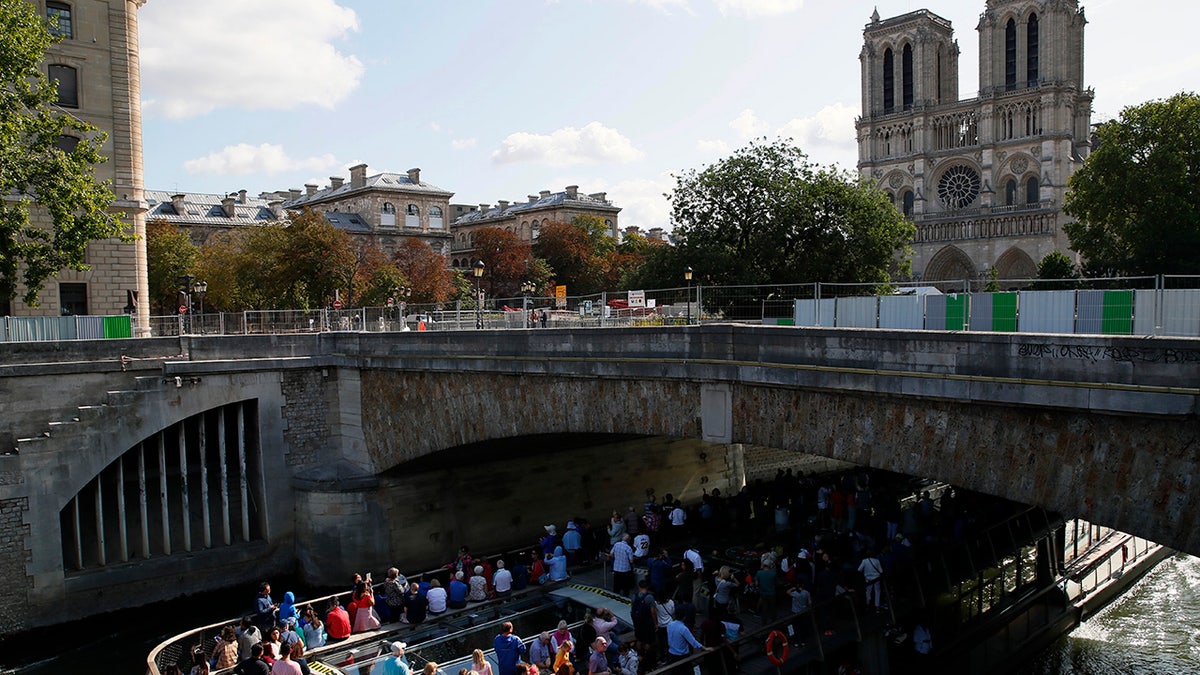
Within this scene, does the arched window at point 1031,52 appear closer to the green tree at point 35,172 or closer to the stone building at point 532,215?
the stone building at point 532,215

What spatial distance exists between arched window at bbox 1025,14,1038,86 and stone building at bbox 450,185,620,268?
146ft

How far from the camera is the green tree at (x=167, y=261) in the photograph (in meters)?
60.2

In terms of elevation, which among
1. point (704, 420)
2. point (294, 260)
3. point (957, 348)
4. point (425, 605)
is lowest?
point (425, 605)

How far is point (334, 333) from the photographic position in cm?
2717

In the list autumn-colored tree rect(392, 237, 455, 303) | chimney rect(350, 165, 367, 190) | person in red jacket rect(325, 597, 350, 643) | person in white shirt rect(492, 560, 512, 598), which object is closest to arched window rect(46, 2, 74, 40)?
person in red jacket rect(325, 597, 350, 643)

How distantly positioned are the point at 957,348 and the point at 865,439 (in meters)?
2.17

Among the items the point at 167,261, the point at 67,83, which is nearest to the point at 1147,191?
the point at 67,83

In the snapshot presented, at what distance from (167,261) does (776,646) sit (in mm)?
56111

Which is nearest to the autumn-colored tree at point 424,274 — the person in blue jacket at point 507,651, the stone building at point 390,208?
the stone building at point 390,208

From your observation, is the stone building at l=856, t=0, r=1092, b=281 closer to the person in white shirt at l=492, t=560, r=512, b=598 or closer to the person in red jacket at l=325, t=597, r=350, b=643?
the person in white shirt at l=492, t=560, r=512, b=598

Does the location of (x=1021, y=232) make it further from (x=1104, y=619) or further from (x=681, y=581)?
(x=681, y=581)

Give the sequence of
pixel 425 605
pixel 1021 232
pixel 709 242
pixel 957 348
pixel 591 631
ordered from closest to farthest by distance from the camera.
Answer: pixel 957 348
pixel 591 631
pixel 425 605
pixel 709 242
pixel 1021 232

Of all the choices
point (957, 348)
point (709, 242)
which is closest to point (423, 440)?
point (957, 348)

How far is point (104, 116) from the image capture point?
111 ft
